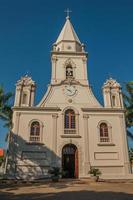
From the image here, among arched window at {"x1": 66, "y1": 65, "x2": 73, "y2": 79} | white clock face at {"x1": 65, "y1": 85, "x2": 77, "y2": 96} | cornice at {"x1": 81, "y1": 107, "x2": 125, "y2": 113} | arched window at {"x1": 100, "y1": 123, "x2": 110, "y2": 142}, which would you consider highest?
arched window at {"x1": 66, "y1": 65, "x2": 73, "y2": 79}

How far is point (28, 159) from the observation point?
21266 mm

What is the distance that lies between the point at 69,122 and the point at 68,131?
1.03 m

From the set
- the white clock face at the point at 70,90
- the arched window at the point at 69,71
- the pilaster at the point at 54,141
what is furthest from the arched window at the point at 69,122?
the arched window at the point at 69,71

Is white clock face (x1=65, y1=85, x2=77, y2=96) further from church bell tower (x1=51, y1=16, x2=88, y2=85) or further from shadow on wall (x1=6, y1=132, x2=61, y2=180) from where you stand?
shadow on wall (x1=6, y1=132, x2=61, y2=180)

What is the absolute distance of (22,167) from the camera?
21.0 metres

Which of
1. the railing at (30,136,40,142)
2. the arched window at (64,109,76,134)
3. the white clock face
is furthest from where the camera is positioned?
the white clock face

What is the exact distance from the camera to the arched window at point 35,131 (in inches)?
880

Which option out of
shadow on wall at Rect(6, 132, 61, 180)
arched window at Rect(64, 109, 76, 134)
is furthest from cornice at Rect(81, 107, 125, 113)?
shadow on wall at Rect(6, 132, 61, 180)

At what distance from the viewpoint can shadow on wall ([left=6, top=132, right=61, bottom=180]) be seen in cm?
2077

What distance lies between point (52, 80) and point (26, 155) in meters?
9.69

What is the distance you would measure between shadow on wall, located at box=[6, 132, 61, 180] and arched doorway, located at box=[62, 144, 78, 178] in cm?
155

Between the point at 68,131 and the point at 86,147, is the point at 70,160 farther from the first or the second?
the point at 68,131

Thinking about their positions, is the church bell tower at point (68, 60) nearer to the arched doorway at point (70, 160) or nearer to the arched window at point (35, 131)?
the arched window at point (35, 131)

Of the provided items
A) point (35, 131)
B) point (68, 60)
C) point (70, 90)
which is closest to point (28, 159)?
point (35, 131)
